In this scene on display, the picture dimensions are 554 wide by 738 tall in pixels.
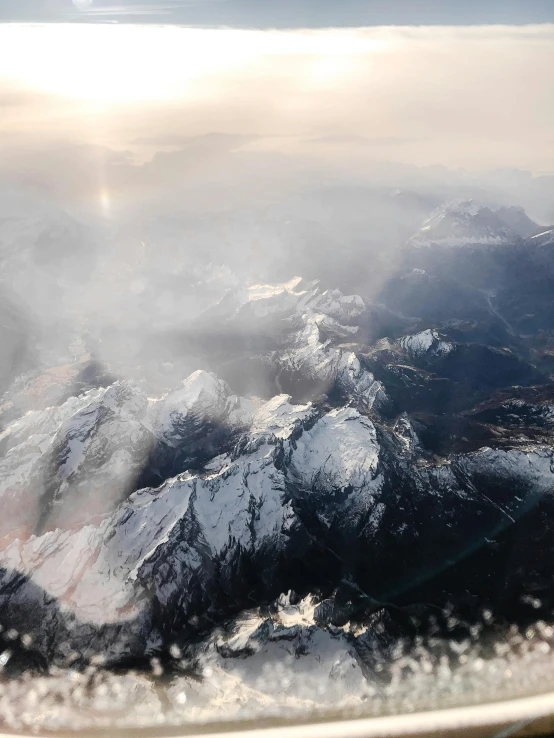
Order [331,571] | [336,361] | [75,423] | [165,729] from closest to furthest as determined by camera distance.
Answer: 1. [165,729]
2. [331,571]
3. [75,423]
4. [336,361]

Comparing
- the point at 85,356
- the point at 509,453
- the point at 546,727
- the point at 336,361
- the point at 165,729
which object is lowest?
the point at 85,356

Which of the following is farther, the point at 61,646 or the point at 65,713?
the point at 61,646

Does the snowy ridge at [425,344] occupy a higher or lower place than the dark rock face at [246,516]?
lower

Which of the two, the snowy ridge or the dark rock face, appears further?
the snowy ridge

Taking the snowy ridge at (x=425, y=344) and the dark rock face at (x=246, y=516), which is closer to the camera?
the dark rock face at (x=246, y=516)

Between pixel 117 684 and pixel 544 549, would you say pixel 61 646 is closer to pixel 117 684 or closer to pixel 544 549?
pixel 117 684

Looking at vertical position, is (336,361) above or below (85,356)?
above

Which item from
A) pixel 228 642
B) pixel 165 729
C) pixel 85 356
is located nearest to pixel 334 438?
pixel 228 642

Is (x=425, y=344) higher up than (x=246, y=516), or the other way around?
(x=246, y=516)

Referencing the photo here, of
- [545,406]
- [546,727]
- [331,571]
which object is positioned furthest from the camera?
[545,406]

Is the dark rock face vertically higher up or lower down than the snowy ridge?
higher up

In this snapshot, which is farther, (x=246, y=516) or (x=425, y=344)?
(x=425, y=344)
